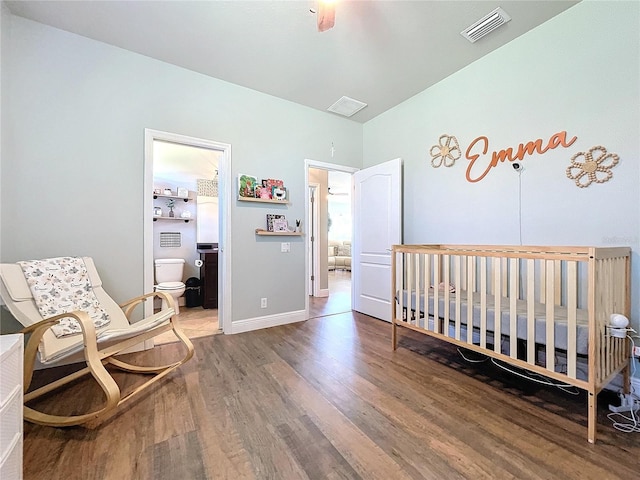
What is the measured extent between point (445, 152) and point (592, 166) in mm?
1199

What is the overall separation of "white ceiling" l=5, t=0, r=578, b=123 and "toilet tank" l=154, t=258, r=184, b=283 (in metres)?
2.54

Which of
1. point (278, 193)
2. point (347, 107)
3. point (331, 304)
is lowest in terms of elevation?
point (331, 304)

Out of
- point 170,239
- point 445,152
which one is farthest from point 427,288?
point 170,239

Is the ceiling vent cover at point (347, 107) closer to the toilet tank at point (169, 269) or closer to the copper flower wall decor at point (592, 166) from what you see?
the copper flower wall decor at point (592, 166)

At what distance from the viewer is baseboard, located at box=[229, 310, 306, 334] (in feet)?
9.70

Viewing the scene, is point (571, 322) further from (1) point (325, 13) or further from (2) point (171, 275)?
(2) point (171, 275)

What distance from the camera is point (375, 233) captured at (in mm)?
3469

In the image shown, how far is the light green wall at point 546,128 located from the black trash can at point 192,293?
3.26m

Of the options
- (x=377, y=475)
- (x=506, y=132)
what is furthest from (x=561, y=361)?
(x=506, y=132)

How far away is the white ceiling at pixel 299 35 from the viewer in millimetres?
1992

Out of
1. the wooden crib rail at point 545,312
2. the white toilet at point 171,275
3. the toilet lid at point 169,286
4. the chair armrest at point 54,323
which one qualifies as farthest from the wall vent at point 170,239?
the wooden crib rail at point 545,312

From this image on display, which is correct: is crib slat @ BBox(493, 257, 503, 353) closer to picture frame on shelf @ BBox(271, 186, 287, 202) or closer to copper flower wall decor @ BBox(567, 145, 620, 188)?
copper flower wall decor @ BBox(567, 145, 620, 188)

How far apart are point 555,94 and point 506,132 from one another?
0.39m

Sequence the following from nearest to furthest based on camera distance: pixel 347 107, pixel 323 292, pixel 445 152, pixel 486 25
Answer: pixel 486 25 → pixel 445 152 → pixel 347 107 → pixel 323 292
